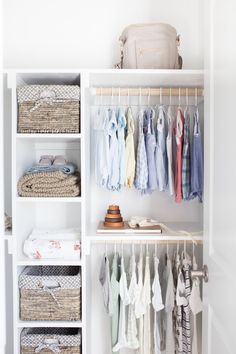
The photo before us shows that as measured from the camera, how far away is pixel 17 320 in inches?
82.5

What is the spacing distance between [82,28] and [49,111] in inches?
29.6

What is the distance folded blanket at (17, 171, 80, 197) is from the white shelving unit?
0.03 metres

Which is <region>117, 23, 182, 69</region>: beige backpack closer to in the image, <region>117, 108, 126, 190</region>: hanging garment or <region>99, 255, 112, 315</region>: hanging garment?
<region>117, 108, 126, 190</region>: hanging garment

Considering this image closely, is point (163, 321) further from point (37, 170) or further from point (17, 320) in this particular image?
point (37, 170)

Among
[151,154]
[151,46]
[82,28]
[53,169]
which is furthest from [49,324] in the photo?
[82,28]

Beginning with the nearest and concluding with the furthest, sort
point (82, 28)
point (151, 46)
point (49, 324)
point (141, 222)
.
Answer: point (49, 324) → point (151, 46) → point (141, 222) → point (82, 28)

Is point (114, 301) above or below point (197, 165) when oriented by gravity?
below

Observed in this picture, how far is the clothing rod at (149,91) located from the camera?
2.33 meters

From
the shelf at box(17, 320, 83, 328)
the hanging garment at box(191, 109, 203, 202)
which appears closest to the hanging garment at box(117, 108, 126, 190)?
the hanging garment at box(191, 109, 203, 202)

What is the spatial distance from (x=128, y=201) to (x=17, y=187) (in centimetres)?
75

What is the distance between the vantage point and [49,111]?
2094 mm

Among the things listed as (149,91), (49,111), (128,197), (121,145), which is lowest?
(128,197)

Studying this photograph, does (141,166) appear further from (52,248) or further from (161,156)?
(52,248)

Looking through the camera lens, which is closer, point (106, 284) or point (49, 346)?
point (49, 346)
